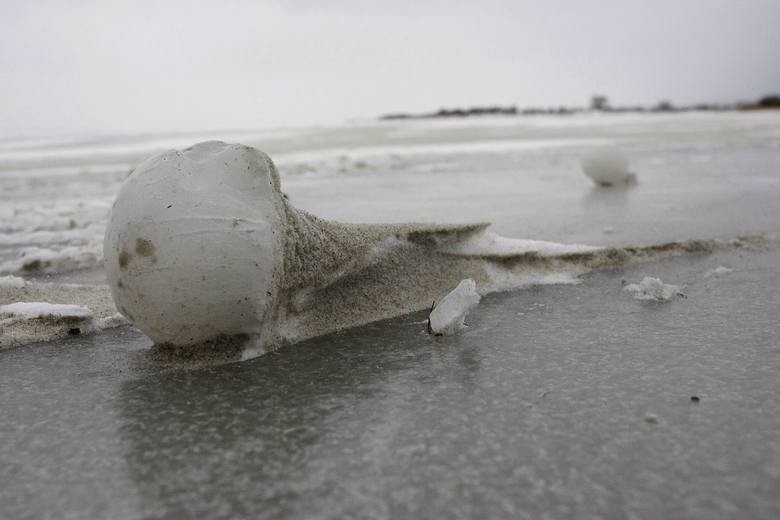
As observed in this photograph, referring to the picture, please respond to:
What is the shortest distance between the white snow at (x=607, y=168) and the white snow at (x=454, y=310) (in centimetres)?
519

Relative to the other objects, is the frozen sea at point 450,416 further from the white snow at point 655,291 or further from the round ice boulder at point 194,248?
the round ice boulder at point 194,248

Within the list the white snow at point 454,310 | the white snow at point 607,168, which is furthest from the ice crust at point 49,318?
the white snow at point 607,168

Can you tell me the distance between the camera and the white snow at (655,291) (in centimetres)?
259

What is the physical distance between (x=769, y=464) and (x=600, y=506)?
39cm

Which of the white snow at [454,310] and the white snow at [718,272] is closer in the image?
the white snow at [454,310]

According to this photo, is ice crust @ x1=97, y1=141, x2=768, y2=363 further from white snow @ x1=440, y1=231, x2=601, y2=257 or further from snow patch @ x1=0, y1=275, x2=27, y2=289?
snow patch @ x1=0, y1=275, x2=27, y2=289

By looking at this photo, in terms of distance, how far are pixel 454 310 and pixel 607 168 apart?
17.1 ft

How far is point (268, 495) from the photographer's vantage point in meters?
1.30

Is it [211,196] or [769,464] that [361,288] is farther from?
[769,464]

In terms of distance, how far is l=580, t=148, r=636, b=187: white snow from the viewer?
7.00 meters

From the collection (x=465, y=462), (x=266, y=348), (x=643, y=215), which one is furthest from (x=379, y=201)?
(x=465, y=462)

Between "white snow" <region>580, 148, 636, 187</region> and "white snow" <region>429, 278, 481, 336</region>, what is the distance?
519 cm

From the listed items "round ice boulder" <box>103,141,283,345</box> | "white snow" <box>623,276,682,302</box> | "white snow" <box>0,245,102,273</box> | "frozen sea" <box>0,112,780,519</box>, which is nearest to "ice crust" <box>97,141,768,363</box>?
"round ice boulder" <box>103,141,283,345</box>

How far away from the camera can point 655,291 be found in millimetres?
2635
